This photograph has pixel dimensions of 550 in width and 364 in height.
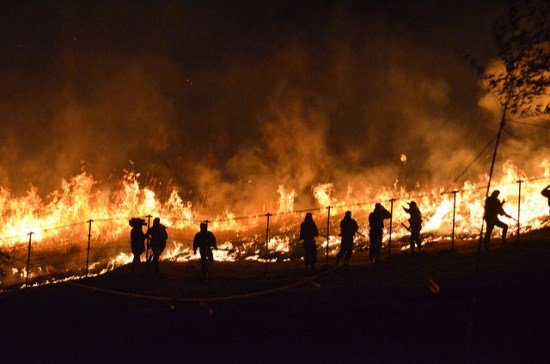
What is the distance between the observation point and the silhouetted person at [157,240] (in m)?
16.6

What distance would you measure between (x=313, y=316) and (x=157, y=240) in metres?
7.21

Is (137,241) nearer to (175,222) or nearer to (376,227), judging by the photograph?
(376,227)

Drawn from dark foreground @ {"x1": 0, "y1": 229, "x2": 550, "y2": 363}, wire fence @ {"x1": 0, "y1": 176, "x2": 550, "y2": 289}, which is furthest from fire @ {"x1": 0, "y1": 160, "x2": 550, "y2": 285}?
dark foreground @ {"x1": 0, "y1": 229, "x2": 550, "y2": 363}

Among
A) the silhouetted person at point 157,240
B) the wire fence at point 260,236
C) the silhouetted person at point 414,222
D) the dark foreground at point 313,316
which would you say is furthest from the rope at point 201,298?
the silhouetted person at point 414,222

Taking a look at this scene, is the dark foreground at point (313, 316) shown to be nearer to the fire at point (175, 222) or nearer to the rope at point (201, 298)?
the rope at point (201, 298)

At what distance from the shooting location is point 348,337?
9680mm

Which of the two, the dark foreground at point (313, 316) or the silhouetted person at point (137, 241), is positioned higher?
the silhouetted person at point (137, 241)

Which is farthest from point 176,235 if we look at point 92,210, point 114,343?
point 114,343

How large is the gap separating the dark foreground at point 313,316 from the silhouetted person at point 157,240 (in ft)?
2.83

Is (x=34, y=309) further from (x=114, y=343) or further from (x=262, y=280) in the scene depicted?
(x=262, y=280)

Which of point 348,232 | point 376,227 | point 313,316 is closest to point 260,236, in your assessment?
point 376,227

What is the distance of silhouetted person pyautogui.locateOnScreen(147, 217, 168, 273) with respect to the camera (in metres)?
16.6

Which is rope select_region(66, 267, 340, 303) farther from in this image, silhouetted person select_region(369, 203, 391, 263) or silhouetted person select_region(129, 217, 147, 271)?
silhouetted person select_region(369, 203, 391, 263)

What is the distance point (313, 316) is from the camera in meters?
10.9
